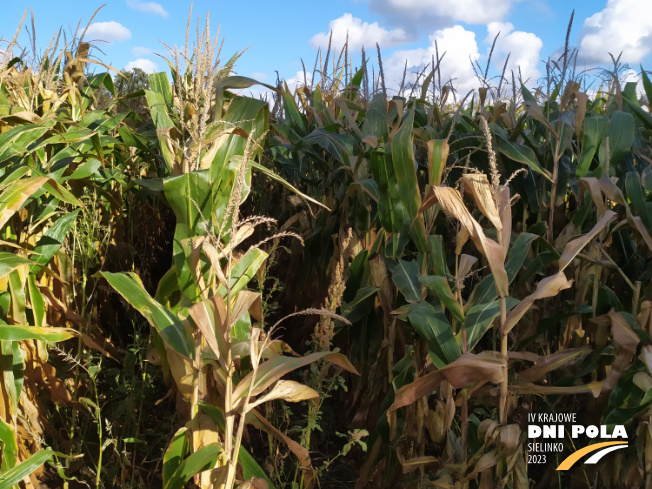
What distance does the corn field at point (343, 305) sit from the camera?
141 cm

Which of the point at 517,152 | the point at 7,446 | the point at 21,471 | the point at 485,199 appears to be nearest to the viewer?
the point at 485,199

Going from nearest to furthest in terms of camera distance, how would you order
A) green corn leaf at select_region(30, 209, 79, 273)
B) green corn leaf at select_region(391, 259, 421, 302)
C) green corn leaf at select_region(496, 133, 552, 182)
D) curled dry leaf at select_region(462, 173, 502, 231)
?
curled dry leaf at select_region(462, 173, 502, 231) → green corn leaf at select_region(391, 259, 421, 302) → green corn leaf at select_region(30, 209, 79, 273) → green corn leaf at select_region(496, 133, 552, 182)

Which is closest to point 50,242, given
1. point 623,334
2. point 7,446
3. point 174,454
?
point 7,446

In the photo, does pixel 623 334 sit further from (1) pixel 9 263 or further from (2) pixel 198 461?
(1) pixel 9 263

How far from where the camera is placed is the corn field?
141cm

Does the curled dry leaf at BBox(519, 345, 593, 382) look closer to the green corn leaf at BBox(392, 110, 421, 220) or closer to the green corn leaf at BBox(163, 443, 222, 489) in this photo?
the green corn leaf at BBox(392, 110, 421, 220)

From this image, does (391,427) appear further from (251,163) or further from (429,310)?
(251,163)

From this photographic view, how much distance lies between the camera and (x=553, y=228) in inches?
85.9

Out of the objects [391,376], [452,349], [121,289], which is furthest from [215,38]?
[391,376]

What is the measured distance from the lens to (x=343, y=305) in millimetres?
1839

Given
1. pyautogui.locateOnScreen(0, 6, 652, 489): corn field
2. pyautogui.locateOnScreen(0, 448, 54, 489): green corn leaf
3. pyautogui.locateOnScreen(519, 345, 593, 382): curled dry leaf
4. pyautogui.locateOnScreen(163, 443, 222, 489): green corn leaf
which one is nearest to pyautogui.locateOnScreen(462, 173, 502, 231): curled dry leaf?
pyautogui.locateOnScreen(0, 6, 652, 489): corn field

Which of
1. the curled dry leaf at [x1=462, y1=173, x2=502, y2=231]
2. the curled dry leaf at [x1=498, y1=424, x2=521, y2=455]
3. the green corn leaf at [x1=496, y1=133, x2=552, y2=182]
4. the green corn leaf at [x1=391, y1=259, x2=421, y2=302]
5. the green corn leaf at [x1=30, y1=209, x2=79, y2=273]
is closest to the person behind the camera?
the curled dry leaf at [x1=462, y1=173, x2=502, y2=231]

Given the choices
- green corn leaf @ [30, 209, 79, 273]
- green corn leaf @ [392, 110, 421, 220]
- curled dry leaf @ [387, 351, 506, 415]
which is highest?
green corn leaf @ [392, 110, 421, 220]

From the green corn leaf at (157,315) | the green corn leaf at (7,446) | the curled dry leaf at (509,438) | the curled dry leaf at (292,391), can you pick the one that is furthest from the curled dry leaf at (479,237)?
the green corn leaf at (7,446)
